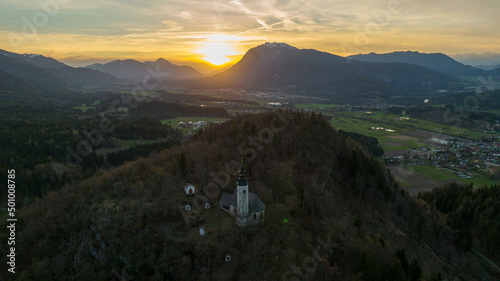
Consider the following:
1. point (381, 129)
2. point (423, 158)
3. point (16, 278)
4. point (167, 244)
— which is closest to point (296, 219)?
point (167, 244)

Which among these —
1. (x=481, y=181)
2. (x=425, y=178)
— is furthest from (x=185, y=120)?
(x=481, y=181)

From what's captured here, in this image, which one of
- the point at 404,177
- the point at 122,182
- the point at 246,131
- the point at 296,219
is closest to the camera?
the point at 296,219


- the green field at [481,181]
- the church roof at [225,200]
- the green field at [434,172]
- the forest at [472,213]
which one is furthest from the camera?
the green field at [434,172]

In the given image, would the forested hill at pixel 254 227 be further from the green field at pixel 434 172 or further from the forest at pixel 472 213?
the green field at pixel 434 172

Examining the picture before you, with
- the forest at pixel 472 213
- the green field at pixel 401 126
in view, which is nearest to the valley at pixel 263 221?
the forest at pixel 472 213

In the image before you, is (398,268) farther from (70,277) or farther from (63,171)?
(63,171)

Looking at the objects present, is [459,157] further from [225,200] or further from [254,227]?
[225,200]

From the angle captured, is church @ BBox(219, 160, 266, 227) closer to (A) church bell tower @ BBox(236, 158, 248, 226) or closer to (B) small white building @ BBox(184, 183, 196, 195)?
(A) church bell tower @ BBox(236, 158, 248, 226)
